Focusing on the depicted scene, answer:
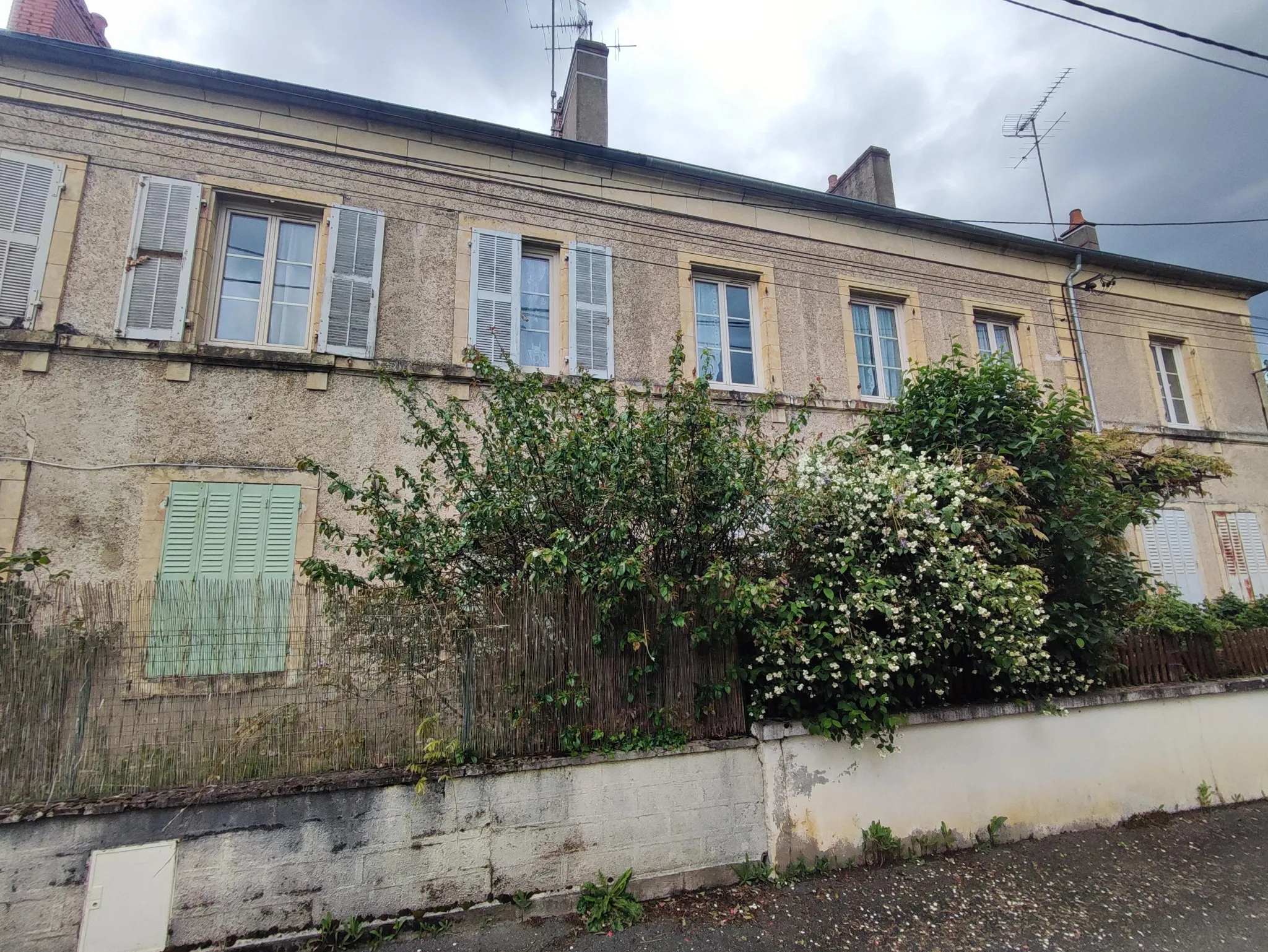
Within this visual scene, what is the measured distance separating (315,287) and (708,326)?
4622 mm

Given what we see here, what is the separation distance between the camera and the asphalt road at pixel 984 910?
3379 mm

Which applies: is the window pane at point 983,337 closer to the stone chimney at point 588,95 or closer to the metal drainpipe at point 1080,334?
the metal drainpipe at point 1080,334

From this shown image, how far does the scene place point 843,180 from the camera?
10.6 metres

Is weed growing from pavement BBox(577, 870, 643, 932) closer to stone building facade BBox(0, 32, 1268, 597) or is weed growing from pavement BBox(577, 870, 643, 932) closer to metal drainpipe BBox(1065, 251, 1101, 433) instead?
stone building facade BBox(0, 32, 1268, 597)

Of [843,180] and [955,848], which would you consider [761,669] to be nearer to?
[955,848]

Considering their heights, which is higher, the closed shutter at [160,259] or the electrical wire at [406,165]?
the electrical wire at [406,165]

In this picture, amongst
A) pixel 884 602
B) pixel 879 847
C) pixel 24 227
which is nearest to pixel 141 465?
pixel 24 227

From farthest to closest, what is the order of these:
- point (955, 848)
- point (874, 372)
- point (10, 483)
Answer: point (874, 372) < point (10, 483) < point (955, 848)

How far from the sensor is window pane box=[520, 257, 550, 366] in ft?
23.6

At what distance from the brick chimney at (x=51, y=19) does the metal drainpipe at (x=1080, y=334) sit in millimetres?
13315

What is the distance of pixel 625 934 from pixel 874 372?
734 cm

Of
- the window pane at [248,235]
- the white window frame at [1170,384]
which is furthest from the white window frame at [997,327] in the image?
the window pane at [248,235]

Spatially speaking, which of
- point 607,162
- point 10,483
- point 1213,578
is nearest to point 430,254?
point 607,162

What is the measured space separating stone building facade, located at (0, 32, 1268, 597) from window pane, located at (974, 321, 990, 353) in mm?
35
